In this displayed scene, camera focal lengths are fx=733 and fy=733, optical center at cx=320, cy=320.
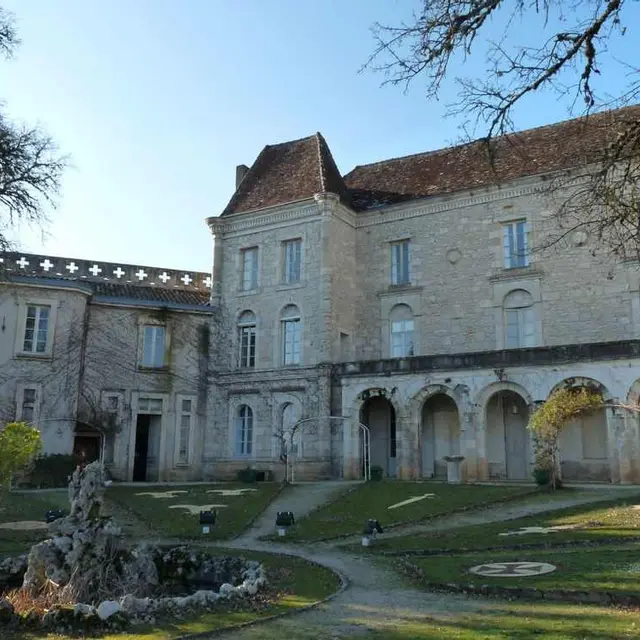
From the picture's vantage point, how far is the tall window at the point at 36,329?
2889 cm

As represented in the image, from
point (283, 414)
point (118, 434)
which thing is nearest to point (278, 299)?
point (283, 414)

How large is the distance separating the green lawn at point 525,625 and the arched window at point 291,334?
2237cm

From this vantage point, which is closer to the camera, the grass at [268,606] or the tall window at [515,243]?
the grass at [268,606]

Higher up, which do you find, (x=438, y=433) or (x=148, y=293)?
(x=148, y=293)

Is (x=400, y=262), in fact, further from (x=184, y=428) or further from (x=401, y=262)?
(x=184, y=428)

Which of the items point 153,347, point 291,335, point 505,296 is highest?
point 505,296

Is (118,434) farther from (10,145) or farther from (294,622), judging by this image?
(294,622)

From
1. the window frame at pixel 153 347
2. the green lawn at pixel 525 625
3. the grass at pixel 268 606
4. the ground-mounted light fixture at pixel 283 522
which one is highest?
the window frame at pixel 153 347

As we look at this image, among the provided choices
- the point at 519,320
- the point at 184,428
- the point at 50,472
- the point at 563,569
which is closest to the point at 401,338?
the point at 519,320

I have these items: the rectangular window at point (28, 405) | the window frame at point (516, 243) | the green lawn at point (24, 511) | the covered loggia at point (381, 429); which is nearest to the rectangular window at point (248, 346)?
the covered loggia at point (381, 429)

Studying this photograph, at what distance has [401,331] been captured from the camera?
3064cm

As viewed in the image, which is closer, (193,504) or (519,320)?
(193,504)

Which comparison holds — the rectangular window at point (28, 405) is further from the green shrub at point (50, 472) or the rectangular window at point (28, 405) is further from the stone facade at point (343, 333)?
the green shrub at point (50, 472)

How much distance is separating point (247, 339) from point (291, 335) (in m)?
2.33
